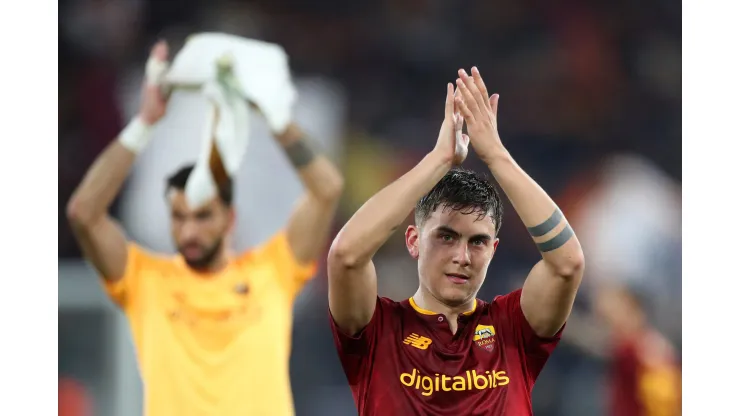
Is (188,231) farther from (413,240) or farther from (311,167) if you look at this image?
(413,240)

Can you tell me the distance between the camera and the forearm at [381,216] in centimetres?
166

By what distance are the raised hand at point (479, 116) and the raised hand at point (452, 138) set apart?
0.01 meters

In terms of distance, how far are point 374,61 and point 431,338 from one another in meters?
2.49

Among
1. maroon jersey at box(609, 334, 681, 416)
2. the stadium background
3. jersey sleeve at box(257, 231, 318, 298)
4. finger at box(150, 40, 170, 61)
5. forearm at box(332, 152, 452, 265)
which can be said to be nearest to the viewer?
forearm at box(332, 152, 452, 265)

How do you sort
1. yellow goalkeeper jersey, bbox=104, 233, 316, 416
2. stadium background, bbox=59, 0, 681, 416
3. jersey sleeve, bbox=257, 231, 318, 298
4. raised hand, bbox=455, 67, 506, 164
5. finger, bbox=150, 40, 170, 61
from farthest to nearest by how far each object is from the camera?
finger, bbox=150, 40, 170, 61 → stadium background, bbox=59, 0, 681, 416 → jersey sleeve, bbox=257, 231, 318, 298 → yellow goalkeeper jersey, bbox=104, 233, 316, 416 → raised hand, bbox=455, 67, 506, 164

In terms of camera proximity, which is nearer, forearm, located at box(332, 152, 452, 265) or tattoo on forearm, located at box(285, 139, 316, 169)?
forearm, located at box(332, 152, 452, 265)

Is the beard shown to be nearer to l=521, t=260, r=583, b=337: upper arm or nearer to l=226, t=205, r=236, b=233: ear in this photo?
l=226, t=205, r=236, b=233: ear

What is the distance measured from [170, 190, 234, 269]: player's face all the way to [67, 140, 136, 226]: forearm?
0.79 feet

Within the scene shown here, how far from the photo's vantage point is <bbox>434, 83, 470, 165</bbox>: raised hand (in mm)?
1739

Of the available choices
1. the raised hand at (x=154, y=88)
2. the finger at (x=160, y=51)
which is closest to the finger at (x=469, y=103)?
the raised hand at (x=154, y=88)

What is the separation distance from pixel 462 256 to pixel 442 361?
0.22m

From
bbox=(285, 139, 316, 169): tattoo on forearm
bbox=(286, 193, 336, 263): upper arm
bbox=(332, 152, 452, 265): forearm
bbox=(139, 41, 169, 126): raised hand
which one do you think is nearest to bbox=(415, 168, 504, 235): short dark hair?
bbox=(332, 152, 452, 265): forearm

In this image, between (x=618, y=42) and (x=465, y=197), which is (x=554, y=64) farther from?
(x=465, y=197)

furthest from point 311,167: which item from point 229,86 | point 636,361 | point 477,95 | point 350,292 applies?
point 350,292
